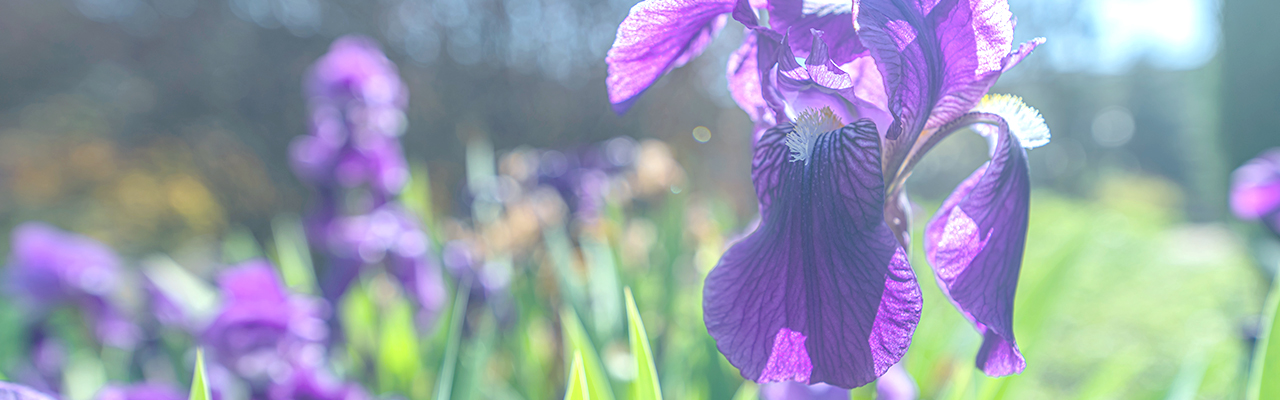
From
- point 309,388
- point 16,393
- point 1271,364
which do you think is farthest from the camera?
point 309,388

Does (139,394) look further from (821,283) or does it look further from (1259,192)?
(1259,192)

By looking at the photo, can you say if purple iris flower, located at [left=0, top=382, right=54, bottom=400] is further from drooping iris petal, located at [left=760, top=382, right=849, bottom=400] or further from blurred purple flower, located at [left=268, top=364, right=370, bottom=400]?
drooping iris petal, located at [left=760, top=382, right=849, bottom=400]

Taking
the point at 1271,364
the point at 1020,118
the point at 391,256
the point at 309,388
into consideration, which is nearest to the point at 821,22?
the point at 1020,118

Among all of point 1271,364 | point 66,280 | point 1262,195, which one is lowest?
point 1271,364

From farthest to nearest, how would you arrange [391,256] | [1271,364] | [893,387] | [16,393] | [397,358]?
[391,256] → [397,358] → [893,387] → [1271,364] → [16,393]

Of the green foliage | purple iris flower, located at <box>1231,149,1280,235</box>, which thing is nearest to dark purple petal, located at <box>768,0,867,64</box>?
the green foliage

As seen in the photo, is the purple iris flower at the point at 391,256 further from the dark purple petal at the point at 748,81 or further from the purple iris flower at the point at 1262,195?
the purple iris flower at the point at 1262,195
